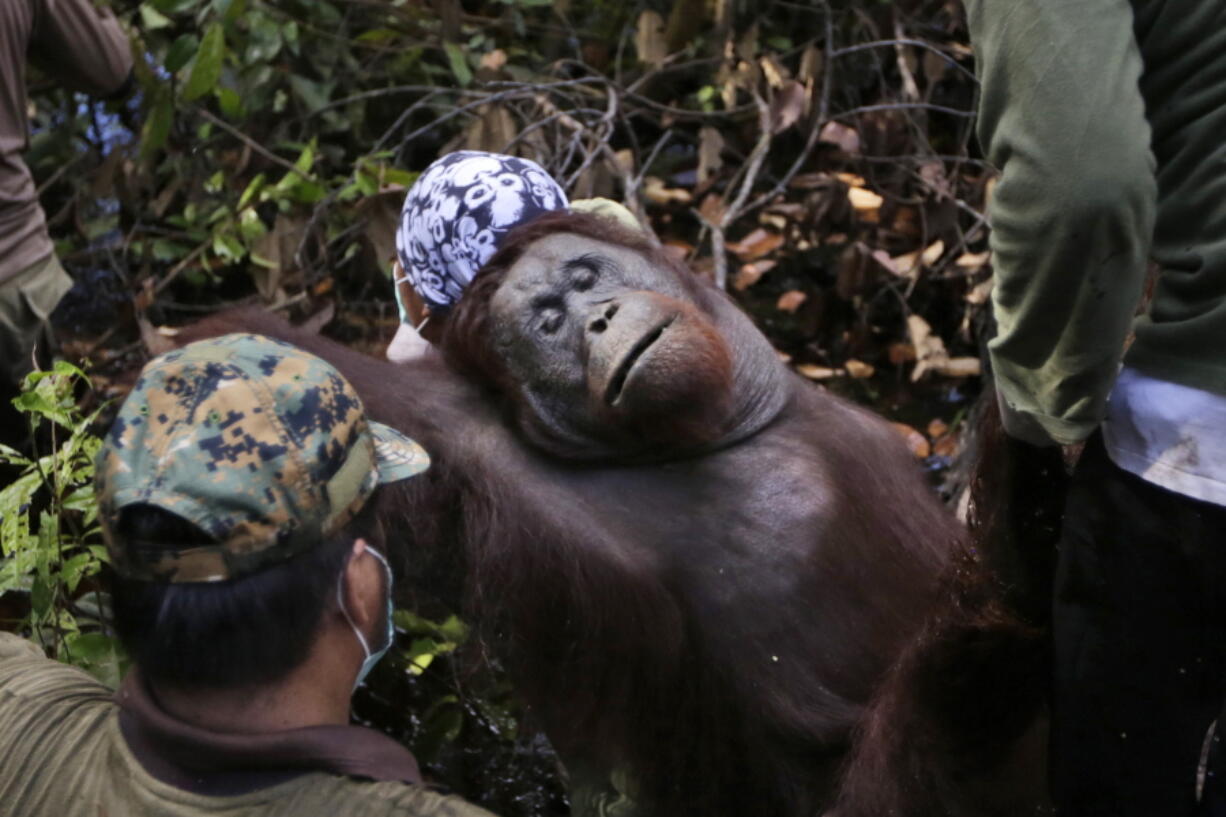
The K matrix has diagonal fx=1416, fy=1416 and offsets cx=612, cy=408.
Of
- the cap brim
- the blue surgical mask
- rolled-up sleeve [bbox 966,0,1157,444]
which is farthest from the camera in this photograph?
the cap brim

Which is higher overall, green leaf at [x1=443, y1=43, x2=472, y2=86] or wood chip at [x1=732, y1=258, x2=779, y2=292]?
green leaf at [x1=443, y1=43, x2=472, y2=86]

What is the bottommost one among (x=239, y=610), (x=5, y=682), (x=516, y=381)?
(x=516, y=381)

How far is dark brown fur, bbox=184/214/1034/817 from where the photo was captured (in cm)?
235

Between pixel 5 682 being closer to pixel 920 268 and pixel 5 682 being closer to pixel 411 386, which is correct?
pixel 411 386

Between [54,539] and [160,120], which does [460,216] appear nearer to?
[54,539]

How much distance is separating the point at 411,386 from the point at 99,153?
10.7 ft

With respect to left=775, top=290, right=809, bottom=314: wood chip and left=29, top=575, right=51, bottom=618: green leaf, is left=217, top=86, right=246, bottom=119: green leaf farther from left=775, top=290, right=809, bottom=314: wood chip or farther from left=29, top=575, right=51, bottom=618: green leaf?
left=29, top=575, right=51, bottom=618: green leaf

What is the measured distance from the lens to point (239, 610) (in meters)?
1.39

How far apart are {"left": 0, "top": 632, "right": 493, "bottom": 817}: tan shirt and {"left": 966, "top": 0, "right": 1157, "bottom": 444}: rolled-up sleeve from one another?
2.51 ft

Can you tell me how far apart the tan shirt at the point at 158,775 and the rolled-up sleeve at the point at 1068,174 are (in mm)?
764

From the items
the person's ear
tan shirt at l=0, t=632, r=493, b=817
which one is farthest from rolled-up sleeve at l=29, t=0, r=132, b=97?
the person's ear

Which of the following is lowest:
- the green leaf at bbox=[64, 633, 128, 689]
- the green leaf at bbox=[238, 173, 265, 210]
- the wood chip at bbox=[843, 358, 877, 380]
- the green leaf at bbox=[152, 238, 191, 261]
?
the wood chip at bbox=[843, 358, 877, 380]

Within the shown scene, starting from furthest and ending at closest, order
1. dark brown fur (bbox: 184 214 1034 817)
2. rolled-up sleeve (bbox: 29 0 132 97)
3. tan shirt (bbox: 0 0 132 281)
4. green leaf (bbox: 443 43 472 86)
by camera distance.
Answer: green leaf (bbox: 443 43 472 86) → rolled-up sleeve (bbox: 29 0 132 97) → tan shirt (bbox: 0 0 132 281) → dark brown fur (bbox: 184 214 1034 817)

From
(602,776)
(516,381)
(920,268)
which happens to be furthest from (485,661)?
(920,268)
